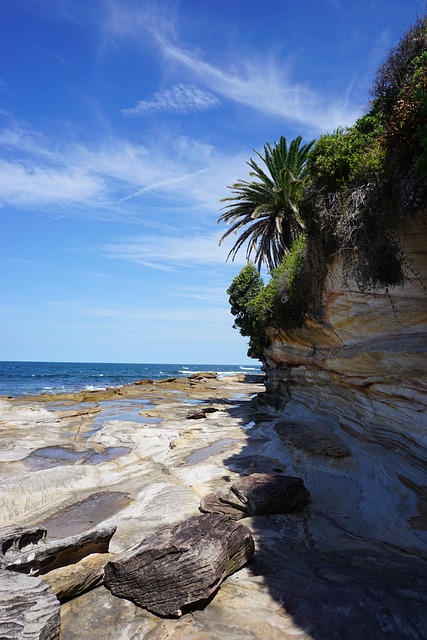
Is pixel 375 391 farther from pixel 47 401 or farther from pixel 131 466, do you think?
pixel 47 401

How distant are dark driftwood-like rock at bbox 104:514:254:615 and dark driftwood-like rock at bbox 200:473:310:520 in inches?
84.4

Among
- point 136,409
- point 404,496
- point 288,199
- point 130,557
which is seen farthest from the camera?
point 136,409

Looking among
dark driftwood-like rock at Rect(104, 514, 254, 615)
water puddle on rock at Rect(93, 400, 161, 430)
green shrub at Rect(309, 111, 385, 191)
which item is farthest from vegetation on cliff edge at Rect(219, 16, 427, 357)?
water puddle on rock at Rect(93, 400, 161, 430)

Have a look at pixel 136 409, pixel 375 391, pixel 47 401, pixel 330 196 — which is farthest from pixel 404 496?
pixel 47 401

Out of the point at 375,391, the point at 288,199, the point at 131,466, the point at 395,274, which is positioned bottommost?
the point at 131,466

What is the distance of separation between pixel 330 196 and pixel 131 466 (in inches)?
390

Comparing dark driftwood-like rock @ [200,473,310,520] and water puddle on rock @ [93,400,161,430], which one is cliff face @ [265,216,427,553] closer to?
dark driftwood-like rock @ [200,473,310,520]

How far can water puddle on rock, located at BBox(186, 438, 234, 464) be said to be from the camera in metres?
13.0

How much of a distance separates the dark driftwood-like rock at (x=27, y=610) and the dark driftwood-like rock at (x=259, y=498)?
4.22 meters

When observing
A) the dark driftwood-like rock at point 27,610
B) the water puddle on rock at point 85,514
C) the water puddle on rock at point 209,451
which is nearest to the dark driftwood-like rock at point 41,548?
the dark driftwood-like rock at point 27,610

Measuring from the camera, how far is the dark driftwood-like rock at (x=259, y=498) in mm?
8164

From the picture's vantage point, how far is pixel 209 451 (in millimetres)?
14070

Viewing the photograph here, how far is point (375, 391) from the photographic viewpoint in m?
10.7

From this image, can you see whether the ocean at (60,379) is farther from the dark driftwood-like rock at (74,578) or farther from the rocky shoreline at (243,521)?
the dark driftwood-like rock at (74,578)
